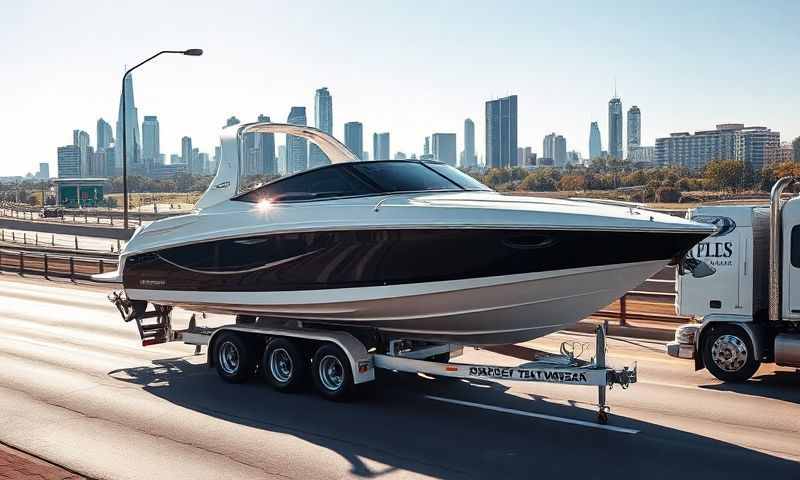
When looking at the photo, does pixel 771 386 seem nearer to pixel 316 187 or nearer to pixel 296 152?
pixel 316 187

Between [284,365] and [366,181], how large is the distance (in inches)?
109

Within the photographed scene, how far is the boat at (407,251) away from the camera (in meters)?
9.43

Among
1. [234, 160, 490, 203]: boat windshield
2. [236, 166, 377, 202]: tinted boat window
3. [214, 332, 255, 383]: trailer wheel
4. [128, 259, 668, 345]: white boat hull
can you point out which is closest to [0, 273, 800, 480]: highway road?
[214, 332, 255, 383]: trailer wheel

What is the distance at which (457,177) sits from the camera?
1191 cm

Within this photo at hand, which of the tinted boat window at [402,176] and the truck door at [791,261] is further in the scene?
the truck door at [791,261]

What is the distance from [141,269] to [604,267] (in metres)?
7.77

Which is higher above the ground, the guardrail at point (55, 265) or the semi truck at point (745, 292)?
the semi truck at point (745, 292)

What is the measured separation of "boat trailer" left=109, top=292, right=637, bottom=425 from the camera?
30.9 feet

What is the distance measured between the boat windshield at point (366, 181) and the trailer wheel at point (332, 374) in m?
2.04

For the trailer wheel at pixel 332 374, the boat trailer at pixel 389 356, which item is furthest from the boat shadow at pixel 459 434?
the boat trailer at pixel 389 356

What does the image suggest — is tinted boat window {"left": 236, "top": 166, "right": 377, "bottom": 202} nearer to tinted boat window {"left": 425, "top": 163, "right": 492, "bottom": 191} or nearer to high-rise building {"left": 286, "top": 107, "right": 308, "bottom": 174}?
tinted boat window {"left": 425, "top": 163, "right": 492, "bottom": 191}

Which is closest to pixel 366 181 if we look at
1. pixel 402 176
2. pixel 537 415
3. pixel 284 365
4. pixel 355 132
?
pixel 402 176

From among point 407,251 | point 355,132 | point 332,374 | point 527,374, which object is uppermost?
point 355,132

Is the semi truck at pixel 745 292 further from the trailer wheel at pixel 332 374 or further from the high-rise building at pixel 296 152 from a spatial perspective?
the high-rise building at pixel 296 152
